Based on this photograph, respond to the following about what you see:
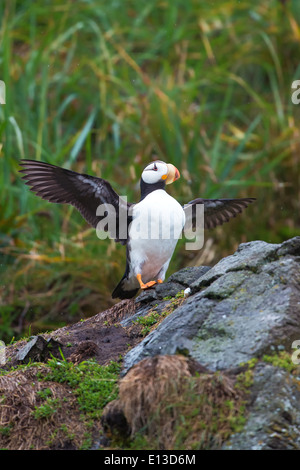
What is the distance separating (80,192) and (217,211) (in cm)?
126

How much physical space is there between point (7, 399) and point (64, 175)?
1900 millimetres

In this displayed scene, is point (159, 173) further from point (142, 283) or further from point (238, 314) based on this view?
point (238, 314)

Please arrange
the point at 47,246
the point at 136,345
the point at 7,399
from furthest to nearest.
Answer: the point at 47,246
the point at 136,345
the point at 7,399

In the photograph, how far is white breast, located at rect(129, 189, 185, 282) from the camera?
479 centimetres

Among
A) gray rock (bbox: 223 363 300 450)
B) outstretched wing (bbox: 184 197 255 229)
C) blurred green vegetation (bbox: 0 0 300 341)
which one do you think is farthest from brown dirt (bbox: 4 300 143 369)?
blurred green vegetation (bbox: 0 0 300 341)

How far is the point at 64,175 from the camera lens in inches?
189

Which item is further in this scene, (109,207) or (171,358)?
(109,207)

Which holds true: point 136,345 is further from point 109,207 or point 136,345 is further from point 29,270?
point 29,270

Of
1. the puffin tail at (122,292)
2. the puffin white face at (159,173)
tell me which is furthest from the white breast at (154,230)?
the puffin tail at (122,292)

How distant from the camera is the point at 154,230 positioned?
4.80 m

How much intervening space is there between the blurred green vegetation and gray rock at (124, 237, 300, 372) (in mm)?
2995

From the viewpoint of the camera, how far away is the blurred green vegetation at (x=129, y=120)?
265 inches

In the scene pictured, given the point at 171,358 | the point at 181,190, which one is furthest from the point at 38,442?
the point at 181,190

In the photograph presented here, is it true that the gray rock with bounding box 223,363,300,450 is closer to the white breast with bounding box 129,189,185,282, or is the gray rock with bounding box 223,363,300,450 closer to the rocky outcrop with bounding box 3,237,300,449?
the rocky outcrop with bounding box 3,237,300,449
